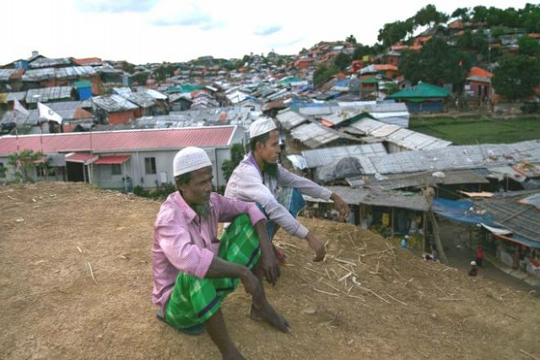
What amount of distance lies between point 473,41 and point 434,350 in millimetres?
53977

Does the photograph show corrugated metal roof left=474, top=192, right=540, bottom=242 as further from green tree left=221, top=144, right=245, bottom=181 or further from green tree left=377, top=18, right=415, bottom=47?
green tree left=377, top=18, right=415, bottom=47

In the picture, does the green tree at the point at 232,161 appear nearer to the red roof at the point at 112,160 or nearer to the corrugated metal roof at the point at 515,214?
the red roof at the point at 112,160

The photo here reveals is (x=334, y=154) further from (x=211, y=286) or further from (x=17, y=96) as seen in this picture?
(x=17, y=96)

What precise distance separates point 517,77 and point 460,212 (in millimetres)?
27262

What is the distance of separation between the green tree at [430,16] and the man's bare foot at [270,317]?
7359 cm

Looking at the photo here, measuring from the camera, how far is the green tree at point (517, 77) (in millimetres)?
34438

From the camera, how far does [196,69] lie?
111438mm

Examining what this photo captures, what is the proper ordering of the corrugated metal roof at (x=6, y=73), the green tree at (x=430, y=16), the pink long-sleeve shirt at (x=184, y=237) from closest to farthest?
the pink long-sleeve shirt at (x=184, y=237), the corrugated metal roof at (x=6, y=73), the green tree at (x=430, y=16)

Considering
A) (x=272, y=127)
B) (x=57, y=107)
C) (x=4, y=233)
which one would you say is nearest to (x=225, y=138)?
(x=4, y=233)

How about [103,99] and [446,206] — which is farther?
[103,99]

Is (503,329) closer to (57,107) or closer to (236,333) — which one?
(236,333)

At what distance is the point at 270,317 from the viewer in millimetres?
3217

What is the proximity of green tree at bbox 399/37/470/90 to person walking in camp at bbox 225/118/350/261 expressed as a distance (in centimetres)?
4068

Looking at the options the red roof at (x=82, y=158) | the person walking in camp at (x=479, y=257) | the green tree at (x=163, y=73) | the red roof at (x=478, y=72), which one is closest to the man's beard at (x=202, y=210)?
the person walking in camp at (x=479, y=257)
